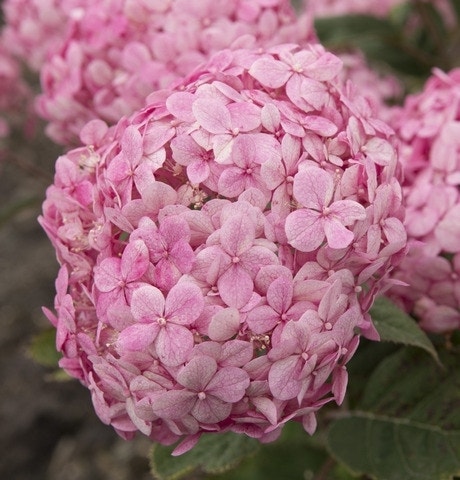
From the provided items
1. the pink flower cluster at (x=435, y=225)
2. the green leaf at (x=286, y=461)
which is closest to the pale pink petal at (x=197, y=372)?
the pink flower cluster at (x=435, y=225)

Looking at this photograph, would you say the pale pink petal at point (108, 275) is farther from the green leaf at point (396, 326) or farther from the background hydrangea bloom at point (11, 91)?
the background hydrangea bloom at point (11, 91)

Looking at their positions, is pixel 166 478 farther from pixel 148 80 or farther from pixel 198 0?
pixel 198 0

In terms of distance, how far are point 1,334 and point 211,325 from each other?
1.91m

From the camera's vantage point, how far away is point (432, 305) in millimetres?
995

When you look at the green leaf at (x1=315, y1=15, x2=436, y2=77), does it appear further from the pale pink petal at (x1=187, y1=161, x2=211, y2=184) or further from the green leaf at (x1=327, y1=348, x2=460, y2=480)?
the pale pink petal at (x1=187, y1=161, x2=211, y2=184)

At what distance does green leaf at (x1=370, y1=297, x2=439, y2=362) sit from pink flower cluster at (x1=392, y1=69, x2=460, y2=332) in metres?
0.08

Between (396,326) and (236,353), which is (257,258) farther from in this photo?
(396,326)

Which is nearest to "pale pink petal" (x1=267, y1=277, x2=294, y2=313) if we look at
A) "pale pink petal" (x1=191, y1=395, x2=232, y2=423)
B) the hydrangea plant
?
the hydrangea plant

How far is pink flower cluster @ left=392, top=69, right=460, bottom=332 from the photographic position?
0.97 metres

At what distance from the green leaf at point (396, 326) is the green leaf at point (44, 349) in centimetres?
64

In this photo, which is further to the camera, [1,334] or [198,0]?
[1,334]

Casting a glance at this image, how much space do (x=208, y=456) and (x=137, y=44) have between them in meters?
0.58

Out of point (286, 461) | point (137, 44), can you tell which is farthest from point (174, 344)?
point (286, 461)

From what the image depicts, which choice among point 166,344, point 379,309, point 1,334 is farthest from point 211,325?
point 1,334
